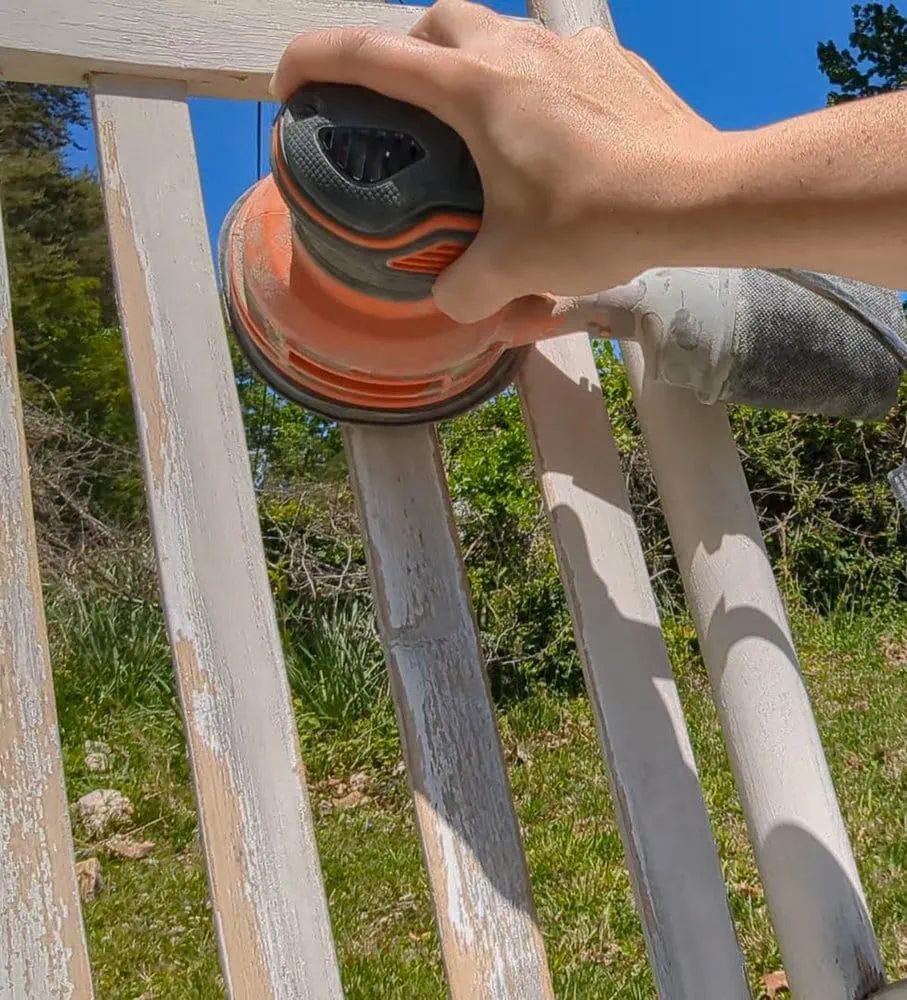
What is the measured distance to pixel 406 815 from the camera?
3.12 metres

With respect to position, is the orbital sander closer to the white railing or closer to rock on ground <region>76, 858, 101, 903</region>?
the white railing

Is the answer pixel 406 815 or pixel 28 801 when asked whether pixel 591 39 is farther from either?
pixel 406 815

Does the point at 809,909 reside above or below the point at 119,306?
below

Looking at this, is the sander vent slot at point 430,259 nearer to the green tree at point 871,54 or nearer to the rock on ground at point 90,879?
the rock on ground at point 90,879

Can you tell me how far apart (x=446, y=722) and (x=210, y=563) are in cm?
23

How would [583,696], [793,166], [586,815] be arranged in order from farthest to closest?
[583,696], [586,815], [793,166]

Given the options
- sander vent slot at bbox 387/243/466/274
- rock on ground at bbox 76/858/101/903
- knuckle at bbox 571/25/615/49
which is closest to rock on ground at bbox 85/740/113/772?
rock on ground at bbox 76/858/101/903

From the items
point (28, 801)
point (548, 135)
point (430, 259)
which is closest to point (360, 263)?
point (430, 259)

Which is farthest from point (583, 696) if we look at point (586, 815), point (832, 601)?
point (832, 601)

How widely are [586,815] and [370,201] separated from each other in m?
2.39

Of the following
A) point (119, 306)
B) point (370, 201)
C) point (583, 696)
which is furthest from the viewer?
point (583, 696)

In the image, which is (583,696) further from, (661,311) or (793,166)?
(793,166)

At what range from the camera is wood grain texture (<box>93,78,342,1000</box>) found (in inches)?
28.6

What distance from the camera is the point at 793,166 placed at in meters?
0.53
